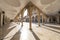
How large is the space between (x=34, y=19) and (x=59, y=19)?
549 centimetres

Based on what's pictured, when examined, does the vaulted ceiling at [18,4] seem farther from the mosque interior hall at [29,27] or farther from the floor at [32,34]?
the floor at [32,34]

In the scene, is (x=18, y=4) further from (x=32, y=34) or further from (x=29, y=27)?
(x=29, y=27)

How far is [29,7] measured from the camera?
3357mm

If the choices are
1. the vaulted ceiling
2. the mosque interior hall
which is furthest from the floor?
the vaulted ceiling

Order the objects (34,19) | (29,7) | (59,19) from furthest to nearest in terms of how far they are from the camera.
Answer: (34,19), (59,19), (29,7)

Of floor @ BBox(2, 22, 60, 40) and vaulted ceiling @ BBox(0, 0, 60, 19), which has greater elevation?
vaulted ceiling @ BBox(0, 0, 60, 19)

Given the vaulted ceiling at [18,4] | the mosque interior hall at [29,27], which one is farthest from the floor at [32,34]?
the vaulted ceiling at [18,4]

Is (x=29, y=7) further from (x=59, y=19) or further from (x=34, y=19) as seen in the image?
(x=34, y=19)

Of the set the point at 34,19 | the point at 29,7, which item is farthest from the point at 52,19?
the point at 29,7

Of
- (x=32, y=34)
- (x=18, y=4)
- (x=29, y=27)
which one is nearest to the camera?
(x=18, y=4)

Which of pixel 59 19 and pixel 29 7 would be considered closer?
pixel 29 7

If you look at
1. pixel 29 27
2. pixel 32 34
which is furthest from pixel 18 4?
pixel 29 27

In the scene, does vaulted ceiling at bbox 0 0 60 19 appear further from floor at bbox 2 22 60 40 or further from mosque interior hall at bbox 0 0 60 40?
floor at bbox 2 22 60 40

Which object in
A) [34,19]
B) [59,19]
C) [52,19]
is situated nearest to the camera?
[59,19]
